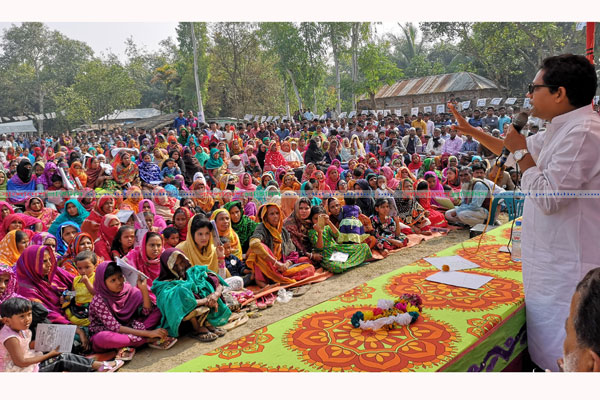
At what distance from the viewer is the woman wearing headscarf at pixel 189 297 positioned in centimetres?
287

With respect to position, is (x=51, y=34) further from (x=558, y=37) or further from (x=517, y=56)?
(x=517, y=56)

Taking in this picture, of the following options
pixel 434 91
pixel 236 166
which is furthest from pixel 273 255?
pixel 434 91

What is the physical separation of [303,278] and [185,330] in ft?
4.28

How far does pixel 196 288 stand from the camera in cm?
302

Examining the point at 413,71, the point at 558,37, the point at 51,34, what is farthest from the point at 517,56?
the point at 51,34

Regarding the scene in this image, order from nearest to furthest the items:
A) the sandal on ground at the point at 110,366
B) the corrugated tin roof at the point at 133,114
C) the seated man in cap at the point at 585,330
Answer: the seated man in cap at the point at 585,330 → the sandal on ground at the point at 110,366 → the corrugated tin roof at the point at 133,114

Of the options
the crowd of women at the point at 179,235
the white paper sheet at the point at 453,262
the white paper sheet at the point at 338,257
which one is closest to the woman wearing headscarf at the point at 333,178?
the crowd of women at the point at 179,235

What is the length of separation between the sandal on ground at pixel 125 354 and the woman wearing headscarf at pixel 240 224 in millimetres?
1863

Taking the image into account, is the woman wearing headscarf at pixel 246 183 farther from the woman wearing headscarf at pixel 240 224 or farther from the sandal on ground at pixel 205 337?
the sandal on ground at pixel 205 337

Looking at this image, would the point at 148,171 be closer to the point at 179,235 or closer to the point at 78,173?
the point at 78,173

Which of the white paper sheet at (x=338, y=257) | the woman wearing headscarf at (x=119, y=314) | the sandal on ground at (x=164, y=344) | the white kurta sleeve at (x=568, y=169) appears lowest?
the sandal on ground at (x=164, y=344)

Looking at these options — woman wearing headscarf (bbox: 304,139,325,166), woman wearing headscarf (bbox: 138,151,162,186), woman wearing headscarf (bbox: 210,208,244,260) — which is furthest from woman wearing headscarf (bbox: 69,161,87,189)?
woman wearing headscarf (bbox: 304,139,325,166)

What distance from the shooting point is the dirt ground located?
2746 mm

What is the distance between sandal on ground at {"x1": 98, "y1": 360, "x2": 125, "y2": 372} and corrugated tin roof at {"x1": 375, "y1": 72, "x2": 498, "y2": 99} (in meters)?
14.4
